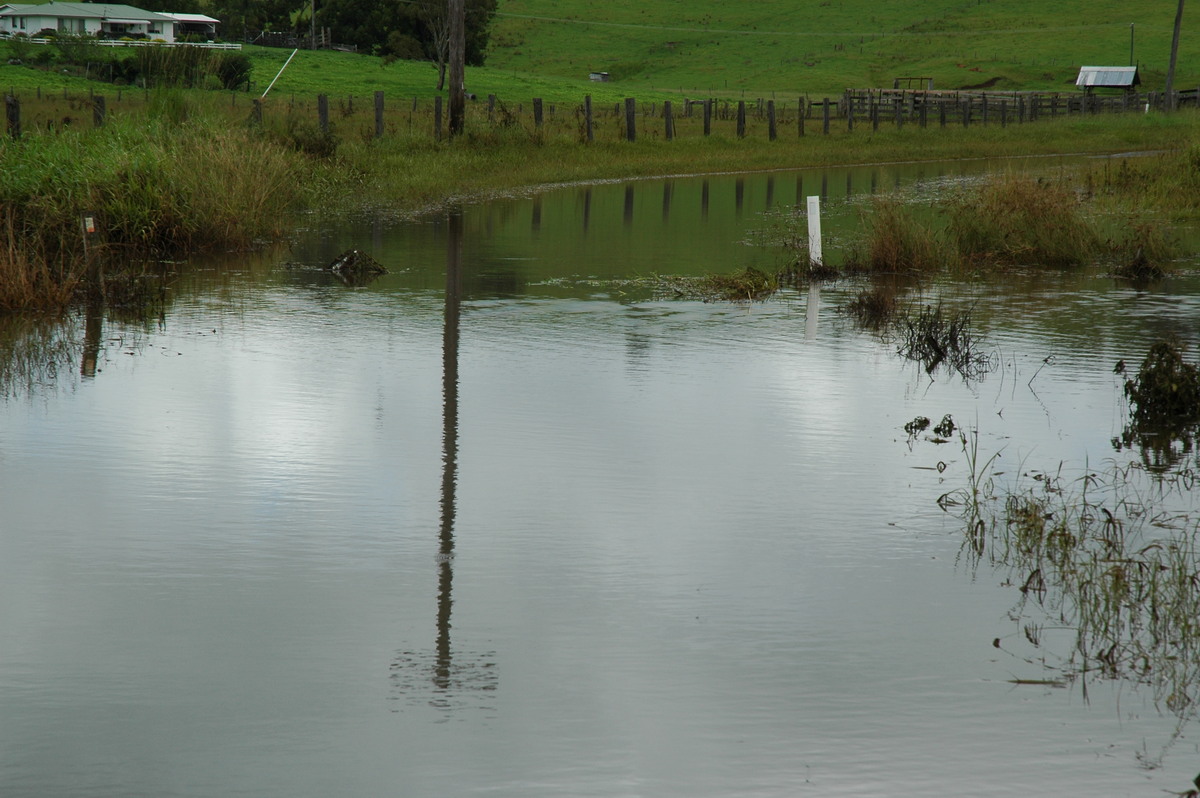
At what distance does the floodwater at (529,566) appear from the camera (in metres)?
4.49

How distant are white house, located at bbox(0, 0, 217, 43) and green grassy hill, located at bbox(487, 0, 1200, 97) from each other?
27.4 metres

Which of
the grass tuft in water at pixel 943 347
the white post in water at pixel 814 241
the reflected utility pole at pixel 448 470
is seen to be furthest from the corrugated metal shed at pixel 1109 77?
the grass tuft in water at pixel 943 347

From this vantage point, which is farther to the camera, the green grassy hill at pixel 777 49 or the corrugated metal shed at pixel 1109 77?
the corrugated metal shed at pixel 1109 77

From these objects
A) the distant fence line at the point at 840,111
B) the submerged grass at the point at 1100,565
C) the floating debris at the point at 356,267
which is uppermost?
the distant fence line at the point at 840,111

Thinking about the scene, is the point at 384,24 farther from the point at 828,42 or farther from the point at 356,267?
the point at 356,267

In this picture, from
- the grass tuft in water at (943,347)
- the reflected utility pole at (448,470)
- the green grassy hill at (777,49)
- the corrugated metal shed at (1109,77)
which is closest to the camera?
the reflected utility pole at (448,470)

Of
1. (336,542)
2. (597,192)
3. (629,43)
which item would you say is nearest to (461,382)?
(336,542)

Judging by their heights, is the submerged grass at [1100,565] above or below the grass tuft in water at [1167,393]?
below

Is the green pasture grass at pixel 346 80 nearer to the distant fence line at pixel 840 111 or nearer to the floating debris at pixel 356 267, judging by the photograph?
the distant fence line at pixel 840 111

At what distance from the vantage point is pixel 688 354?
11.7 m

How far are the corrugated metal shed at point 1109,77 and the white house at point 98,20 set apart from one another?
65455mm

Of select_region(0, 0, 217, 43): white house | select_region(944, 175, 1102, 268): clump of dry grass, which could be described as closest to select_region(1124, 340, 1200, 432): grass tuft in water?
select_region(944, 175, 1102, 268): clump of dry grass

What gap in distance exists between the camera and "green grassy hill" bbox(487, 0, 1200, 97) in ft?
352

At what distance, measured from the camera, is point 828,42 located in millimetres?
126562
